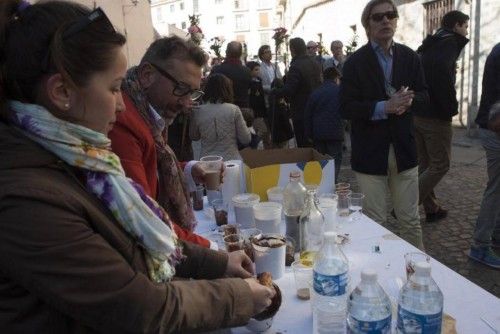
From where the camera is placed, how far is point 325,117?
498cm

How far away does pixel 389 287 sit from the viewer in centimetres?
164

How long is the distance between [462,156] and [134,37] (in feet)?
30.8

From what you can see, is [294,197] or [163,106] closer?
[163,106]

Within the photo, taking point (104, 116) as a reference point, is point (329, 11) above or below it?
above

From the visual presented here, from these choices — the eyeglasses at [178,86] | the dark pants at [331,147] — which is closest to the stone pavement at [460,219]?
the dark pants at [331,147]

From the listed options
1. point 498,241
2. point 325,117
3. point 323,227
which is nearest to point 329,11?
point 325,117

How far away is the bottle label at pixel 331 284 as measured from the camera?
1368 millimetres

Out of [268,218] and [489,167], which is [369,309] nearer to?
[268,218]

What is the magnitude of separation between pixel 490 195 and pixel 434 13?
707 centimetres

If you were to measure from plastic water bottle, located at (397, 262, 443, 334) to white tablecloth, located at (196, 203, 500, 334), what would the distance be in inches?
9.4

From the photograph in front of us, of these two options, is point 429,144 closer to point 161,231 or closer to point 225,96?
point 225,96

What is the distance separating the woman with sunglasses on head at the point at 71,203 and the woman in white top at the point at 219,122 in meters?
3.01

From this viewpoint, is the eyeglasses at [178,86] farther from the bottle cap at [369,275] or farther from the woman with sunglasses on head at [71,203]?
the bottle cap at [369,275]

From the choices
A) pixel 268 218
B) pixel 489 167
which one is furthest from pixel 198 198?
pixel 489 167
